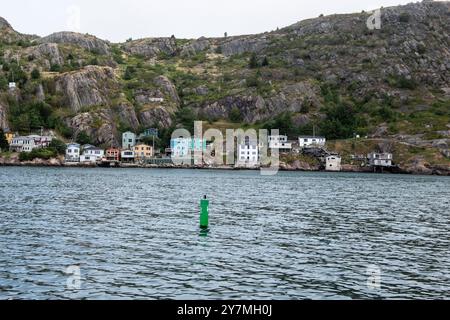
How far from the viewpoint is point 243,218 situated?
59.7 meters

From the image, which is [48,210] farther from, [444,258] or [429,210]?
[429,210]

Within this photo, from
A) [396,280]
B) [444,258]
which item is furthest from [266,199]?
[396,280]

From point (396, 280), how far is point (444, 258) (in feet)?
30.4

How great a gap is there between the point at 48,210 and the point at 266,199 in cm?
3645

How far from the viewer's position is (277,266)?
33.3 m
